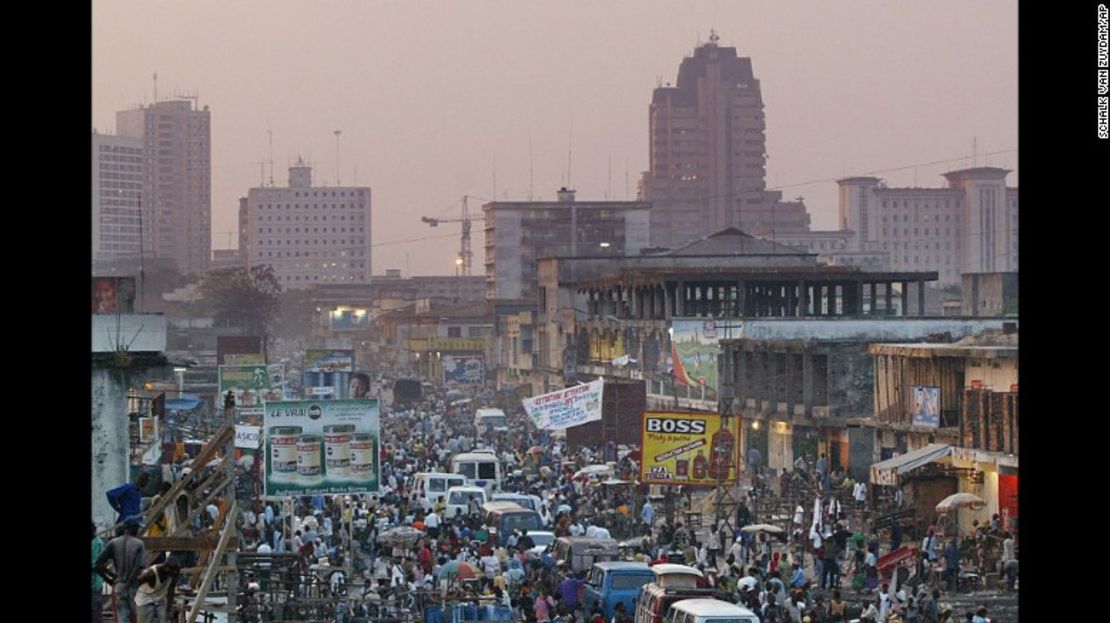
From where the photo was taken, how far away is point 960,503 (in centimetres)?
3023

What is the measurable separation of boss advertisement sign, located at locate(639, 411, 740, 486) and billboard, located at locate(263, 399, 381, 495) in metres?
5.24

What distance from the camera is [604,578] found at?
2212cm

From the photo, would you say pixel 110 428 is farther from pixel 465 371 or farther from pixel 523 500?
pixel 465 371

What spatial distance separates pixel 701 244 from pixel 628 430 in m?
47.7

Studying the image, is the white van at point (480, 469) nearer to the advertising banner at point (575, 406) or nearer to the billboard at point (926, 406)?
the advertising banner at point (575, 406)

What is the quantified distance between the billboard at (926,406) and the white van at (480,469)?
8415 millimetres

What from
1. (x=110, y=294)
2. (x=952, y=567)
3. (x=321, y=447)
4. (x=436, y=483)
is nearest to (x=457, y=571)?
(x=321, y=447)

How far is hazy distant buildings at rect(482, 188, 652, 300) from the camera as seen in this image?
156m

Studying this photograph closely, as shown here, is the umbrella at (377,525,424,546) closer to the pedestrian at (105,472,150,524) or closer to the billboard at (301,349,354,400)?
the pedestrian at (105,472,150,524)

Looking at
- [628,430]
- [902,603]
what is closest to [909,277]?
[628,430]

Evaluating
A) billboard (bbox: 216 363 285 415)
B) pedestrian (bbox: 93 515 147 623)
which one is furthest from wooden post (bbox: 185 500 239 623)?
billboard (bbox: 216 363 285 415)

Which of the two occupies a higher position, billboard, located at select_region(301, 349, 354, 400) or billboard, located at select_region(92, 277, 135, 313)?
billboard, located at select_region(92, 277, 135, 313)

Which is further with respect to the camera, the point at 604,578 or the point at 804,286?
the point at 804,286
